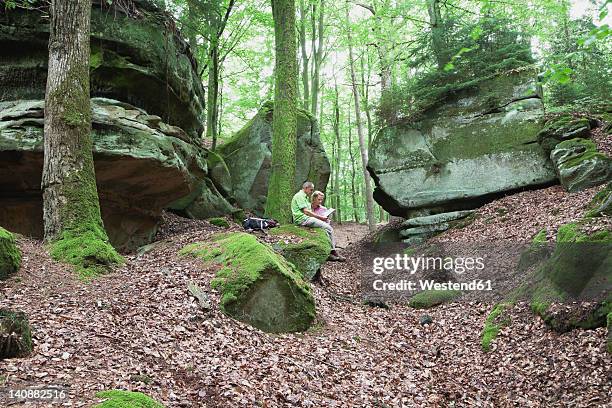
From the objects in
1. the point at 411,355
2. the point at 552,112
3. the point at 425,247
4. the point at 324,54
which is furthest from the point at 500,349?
the point at 324,54

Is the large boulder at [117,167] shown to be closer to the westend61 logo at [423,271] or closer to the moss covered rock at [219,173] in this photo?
the moss covered rock at [219,173]

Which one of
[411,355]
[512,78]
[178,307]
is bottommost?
[411,355]

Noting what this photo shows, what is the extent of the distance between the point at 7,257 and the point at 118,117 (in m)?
5.16

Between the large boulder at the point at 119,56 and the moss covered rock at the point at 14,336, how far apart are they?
843 cm

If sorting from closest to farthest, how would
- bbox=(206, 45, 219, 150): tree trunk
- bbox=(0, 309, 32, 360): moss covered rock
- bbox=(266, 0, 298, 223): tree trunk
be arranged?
1. bbox=(0, 309, 32, 360): moss covered rock
2. bbox=(266, 0, 298, 223): tree trunk
3. bbox=(206, 45, 219, 150): tree trunk

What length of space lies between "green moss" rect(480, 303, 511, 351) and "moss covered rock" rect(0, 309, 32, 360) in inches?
237

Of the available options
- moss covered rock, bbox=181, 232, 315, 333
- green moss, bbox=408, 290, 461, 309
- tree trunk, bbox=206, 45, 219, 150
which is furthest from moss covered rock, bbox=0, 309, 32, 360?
tree trunk, bbox=206, 45, 219, 150

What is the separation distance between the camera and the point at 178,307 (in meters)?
5.98

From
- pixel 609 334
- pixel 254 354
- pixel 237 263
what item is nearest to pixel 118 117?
pixel 237 263

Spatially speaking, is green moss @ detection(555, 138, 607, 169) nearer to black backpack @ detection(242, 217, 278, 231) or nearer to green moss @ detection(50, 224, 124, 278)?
black backpack @ detection(242, 217, 278, 231)

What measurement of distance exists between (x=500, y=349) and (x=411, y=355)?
4.39ft

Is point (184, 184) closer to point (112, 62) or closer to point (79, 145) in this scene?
point (112, 62)

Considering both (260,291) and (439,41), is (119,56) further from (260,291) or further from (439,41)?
(439,41)

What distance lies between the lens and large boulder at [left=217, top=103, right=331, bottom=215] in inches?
653
